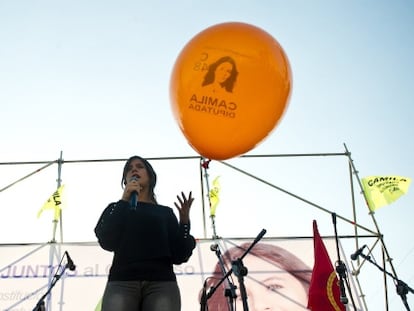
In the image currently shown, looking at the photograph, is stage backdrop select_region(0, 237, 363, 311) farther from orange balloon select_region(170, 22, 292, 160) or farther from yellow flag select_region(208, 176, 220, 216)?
orange balloon select_region(170, 22, 292, 160)

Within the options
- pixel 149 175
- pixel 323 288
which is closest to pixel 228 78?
pixel 149 175

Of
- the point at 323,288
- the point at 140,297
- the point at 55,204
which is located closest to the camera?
the point at 140,297

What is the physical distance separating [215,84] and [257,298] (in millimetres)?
2559

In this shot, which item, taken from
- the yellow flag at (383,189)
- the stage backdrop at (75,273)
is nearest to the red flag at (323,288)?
the stage backdrop at (75,273)

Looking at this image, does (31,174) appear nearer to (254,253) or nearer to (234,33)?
(254,253)

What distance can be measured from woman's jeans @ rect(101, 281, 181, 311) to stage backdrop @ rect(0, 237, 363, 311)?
83.6 inches

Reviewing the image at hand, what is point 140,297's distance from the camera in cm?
163

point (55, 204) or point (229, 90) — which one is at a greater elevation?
point (55, 204)

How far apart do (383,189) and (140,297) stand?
156 inches

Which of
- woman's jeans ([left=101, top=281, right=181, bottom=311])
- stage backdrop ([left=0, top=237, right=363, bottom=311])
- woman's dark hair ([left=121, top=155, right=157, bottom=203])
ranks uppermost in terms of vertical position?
woman's dark hair ([left=121, top=155, right=157, bottom=203])

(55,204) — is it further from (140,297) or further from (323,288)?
(140,297)

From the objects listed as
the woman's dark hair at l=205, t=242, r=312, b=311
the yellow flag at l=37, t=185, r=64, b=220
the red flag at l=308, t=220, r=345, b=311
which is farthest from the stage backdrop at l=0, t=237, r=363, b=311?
the yellow flag at l=37, t=185, r=64, b=220

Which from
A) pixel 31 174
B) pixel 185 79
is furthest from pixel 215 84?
pixel 31 174

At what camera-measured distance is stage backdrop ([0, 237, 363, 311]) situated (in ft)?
12.3
